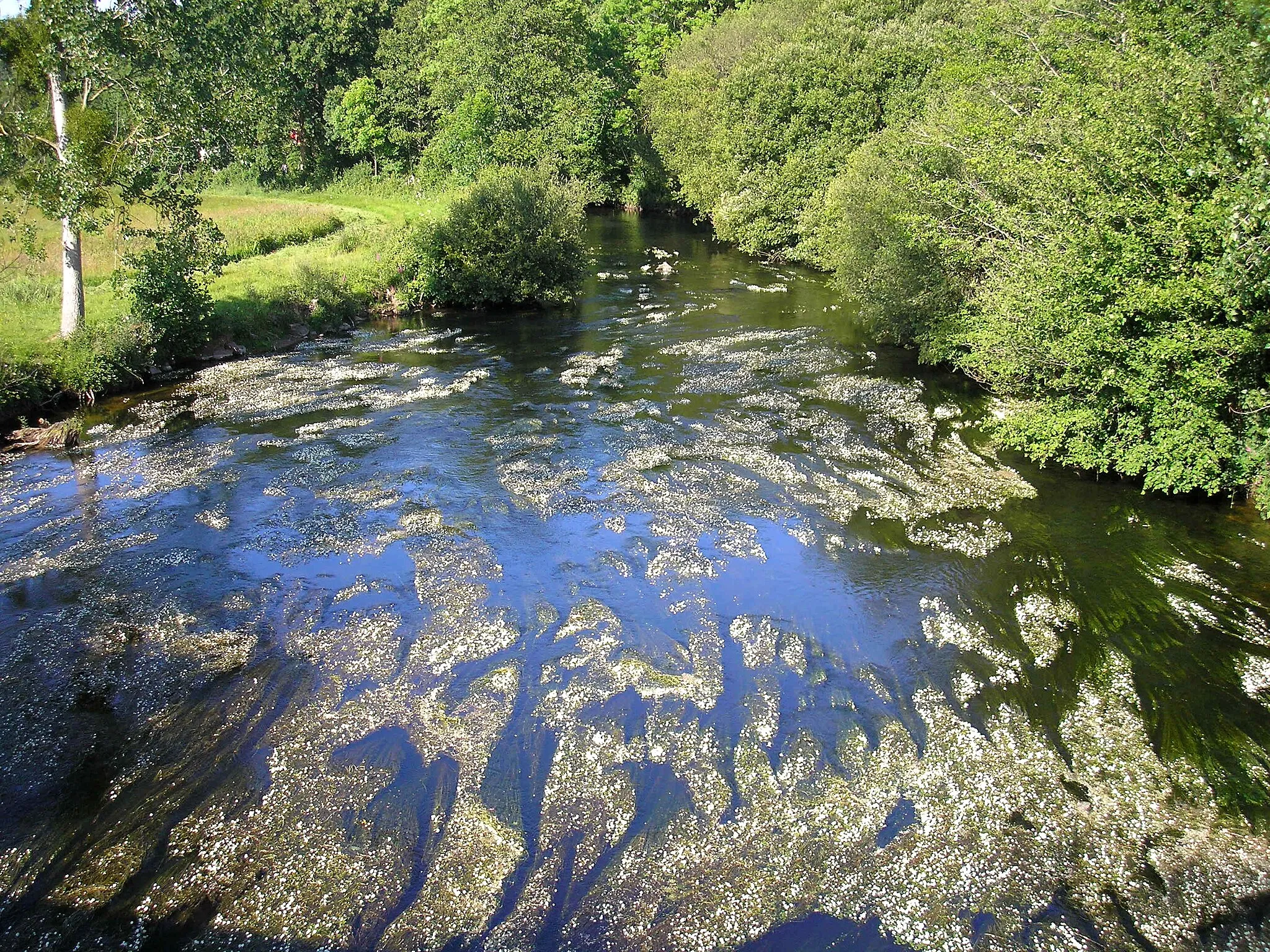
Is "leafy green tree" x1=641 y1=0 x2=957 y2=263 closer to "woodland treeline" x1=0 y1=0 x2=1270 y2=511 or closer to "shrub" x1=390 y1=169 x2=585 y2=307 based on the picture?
"woodland treeline" x1=0 y1=0 x2=1270 y2=511

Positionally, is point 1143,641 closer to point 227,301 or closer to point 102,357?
point 102,357

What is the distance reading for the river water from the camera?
9.42 metres

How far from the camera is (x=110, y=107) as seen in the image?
88.6 feet

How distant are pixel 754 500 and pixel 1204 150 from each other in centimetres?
1128

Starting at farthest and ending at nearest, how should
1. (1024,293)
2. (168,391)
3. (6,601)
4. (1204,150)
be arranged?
1. (168,391)
2. (1024,293)
3. (1204,150)
4. (6,601)

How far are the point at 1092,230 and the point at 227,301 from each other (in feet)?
92.4

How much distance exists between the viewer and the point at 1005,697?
12.7 metres

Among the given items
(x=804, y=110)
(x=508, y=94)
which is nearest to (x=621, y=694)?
(x=804, y=110)

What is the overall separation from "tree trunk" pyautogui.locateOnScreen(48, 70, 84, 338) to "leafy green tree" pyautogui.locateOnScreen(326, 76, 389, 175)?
1806 inches

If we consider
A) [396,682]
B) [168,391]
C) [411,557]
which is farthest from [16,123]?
[396,682]

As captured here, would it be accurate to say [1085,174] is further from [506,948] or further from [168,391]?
[168,391]

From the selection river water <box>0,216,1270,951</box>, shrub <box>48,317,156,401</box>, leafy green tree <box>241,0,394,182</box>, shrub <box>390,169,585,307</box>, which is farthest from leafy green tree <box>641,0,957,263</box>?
leafy green tree <box>241,0,394,182</box>

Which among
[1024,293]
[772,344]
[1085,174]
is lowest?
[772,344]

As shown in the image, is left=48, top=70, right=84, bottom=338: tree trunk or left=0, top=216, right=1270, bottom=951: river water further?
left=48, top=70, right=84, bottom=338: tree trunk
